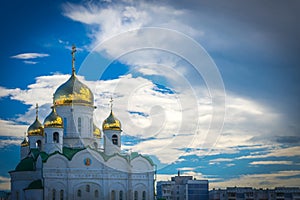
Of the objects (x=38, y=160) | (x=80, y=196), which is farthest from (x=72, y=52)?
(x=80, y=196)

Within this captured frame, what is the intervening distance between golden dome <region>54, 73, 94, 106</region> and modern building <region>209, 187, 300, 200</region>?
15567 mm

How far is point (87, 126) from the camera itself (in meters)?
30.6

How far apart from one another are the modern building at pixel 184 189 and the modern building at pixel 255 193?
5.43 feet

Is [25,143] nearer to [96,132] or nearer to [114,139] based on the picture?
[96,132]

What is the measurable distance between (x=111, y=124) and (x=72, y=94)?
3157 mm

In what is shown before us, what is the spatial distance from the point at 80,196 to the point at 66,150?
2997 millimetres

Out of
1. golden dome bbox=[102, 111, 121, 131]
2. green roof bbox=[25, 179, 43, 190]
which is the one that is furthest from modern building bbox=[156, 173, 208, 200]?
green roof bbox=[25, 179, 43, 190]

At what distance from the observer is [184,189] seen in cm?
4369

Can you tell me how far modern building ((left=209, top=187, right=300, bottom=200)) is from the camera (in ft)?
116

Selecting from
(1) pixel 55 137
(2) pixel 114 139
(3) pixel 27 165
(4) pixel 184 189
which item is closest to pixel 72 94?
(1) pixel 55 137

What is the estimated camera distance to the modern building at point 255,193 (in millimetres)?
35381

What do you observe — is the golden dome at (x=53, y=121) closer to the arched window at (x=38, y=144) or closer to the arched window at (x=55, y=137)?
the arched window at (x=55, y=137)

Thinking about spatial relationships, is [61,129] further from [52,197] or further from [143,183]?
[143,183]

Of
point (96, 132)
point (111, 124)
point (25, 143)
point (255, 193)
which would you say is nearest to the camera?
point (111, 124)
